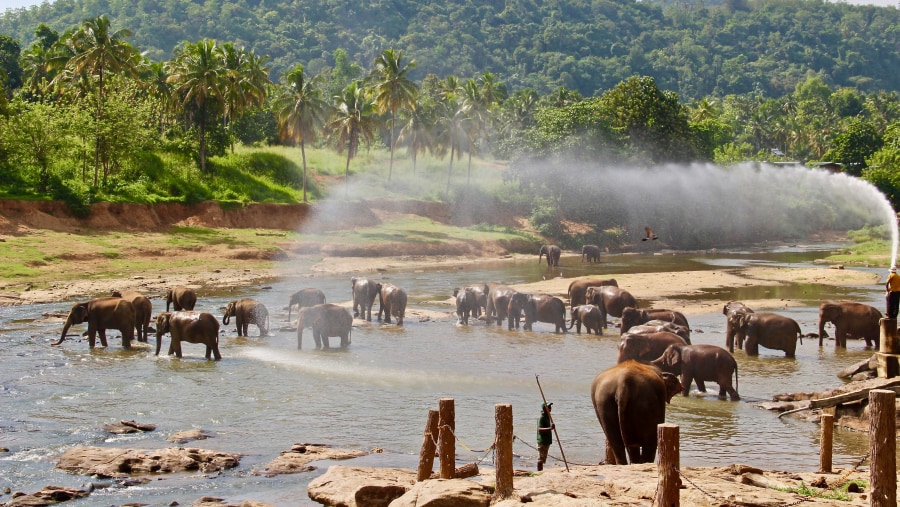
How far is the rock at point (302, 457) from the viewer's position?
1539 cm

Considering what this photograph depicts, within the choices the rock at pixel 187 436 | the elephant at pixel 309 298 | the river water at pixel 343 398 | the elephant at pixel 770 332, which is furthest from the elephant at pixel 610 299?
the rock at pixel 187 436

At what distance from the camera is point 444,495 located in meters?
11.3

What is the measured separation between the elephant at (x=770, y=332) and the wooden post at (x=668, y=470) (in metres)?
17.4

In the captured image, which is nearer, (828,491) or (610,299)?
(828,491)

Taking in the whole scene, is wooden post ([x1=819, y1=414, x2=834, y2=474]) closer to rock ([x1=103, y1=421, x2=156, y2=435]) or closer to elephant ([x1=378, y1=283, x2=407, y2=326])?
rock ([x1=103, y1=421, x2=156, y2=435])

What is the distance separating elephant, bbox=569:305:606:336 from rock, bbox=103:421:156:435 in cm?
1691

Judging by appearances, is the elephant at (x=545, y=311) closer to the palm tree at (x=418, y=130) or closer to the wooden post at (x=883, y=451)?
the wooden post at (x=883, y=451)

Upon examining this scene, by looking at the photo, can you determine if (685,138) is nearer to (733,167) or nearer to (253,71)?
(733,167)

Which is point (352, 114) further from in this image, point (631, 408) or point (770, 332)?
point (631, 408)

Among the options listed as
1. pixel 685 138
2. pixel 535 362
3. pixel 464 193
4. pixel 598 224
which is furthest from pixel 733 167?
pixel 535 362

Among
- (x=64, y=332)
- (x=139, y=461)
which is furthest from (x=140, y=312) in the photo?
(x=139, y=461)

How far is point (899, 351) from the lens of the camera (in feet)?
64.8

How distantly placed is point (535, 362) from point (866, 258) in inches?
1594

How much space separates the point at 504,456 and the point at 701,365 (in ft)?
33.8
